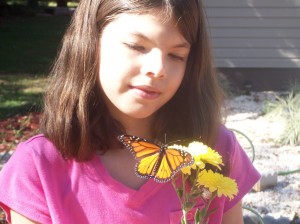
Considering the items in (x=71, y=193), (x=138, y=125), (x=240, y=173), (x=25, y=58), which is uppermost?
(x=138, y=125)

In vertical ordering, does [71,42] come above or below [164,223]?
above

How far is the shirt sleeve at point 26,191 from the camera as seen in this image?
1.61 metres

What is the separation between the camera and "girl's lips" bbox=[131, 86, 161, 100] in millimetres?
1451

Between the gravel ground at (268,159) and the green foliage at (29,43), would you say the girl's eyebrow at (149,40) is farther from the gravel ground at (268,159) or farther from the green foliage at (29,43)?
A: the green foliage at (29,43)

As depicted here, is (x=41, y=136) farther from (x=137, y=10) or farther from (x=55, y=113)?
(x=137, y=10)

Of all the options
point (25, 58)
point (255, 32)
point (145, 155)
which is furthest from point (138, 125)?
point (25, 58)

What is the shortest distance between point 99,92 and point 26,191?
0.35 m

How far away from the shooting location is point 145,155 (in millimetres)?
1194

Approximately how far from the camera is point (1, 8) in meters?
19.6

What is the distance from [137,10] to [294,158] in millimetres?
4194

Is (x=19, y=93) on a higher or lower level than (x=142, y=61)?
lower

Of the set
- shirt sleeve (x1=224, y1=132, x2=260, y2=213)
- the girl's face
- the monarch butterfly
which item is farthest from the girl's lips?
shirt sleeve (x1=224, y1=132, x2=260, y2=213)

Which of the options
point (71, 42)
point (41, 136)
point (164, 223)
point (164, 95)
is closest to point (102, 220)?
point (164, 223)

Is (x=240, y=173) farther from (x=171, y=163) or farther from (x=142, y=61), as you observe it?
(x=171, y=163)
